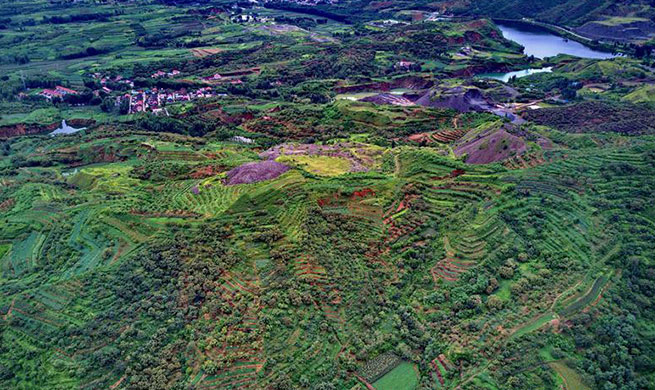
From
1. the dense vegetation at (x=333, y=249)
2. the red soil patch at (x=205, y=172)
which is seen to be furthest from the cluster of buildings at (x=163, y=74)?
the red soil patch at (x=205, y=172)

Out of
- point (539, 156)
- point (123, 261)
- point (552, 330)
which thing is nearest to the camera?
point (552, 330)

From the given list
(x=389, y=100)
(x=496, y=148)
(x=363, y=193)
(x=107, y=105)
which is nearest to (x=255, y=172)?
(x=363, y=193)

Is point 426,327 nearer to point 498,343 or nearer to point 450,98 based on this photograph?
point 498,343

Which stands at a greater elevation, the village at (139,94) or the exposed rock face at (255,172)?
the exposed rock face at (255,172)

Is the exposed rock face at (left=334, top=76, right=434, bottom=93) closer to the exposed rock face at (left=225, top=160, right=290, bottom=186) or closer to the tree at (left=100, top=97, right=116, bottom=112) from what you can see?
the tree at (left=100, top=97, right=116, bottom=112)

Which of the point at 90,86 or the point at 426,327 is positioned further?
the point at 90,86

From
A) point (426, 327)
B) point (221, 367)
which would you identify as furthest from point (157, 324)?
point (426, 327)

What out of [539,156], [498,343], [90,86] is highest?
[539,156]

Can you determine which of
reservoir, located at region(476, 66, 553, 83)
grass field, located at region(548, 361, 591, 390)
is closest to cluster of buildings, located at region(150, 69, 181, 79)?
reservoir, located at region(476, 66, 553, 83)

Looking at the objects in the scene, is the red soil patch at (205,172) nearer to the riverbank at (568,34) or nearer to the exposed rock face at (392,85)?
the exposed rock face at (392,85)
